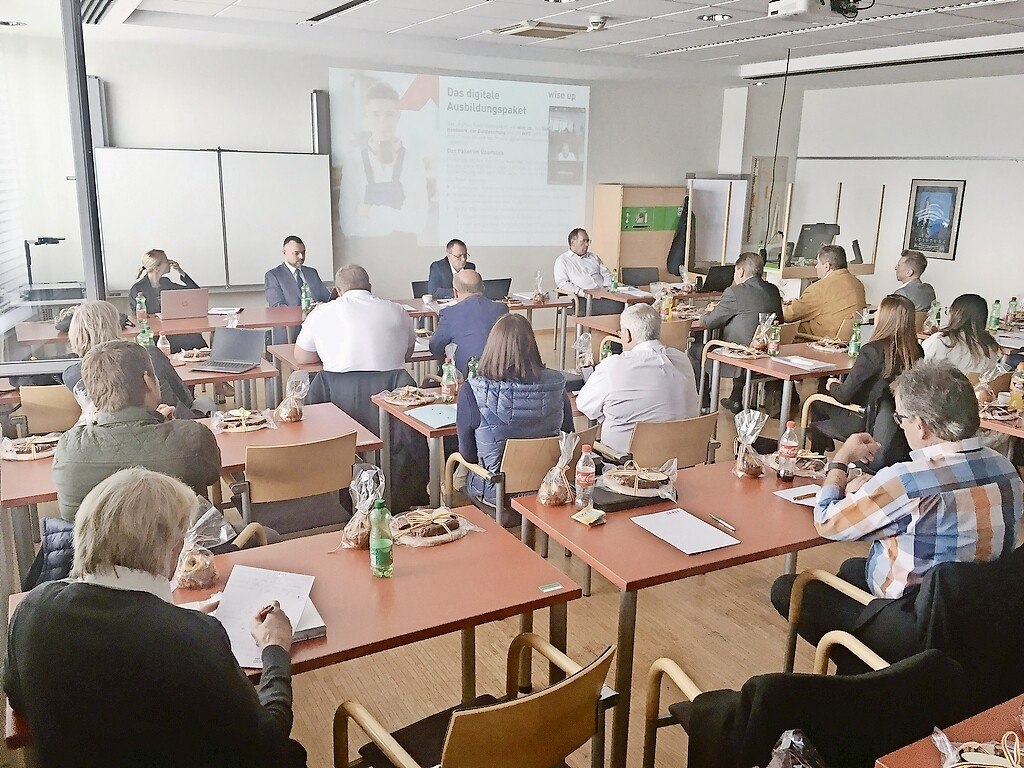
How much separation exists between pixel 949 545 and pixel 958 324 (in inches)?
124

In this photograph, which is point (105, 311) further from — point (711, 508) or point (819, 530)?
point (819, 530)

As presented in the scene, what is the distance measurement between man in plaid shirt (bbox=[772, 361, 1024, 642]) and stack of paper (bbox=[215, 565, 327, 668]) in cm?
157

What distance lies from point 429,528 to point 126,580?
1060 millimetres

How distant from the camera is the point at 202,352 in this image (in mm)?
5078

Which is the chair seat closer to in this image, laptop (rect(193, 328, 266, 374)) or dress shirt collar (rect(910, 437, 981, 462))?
dress shirt collar (rect(910, 437, 981, 462))

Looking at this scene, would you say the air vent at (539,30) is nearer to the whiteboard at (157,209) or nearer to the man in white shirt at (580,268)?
the man in white shirt at (580,268)

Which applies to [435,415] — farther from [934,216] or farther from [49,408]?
[934,216]

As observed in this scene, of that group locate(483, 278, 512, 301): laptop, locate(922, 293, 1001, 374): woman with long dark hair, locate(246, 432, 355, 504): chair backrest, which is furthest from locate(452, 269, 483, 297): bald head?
locate(922, 293, 1001, 374): woman with long dark hair

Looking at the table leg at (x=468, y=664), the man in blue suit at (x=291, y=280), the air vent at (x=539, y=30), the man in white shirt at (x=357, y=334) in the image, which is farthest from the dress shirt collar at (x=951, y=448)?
the air vent at (x=539, y=30)

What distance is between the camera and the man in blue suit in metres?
6.94

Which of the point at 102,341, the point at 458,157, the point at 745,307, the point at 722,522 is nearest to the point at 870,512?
the point at 722,522

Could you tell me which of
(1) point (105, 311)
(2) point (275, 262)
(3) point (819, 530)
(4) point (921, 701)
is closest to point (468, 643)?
(3) point (819, 530)

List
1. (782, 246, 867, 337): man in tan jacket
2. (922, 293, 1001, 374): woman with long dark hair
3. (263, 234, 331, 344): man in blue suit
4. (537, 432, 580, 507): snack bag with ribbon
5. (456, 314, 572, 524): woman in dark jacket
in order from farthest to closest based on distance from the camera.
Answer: (263, 234, 331, 344): man in blue suit < (782, 246, 867, 337): man in tan jacket < (922, 293, 1001, 374): woman with long dark hair < (456, 314, 572, 524): woman in dark jacket < (537, 432, 580, 507): snack bag with ribbon

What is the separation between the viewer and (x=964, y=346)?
4.93 m
